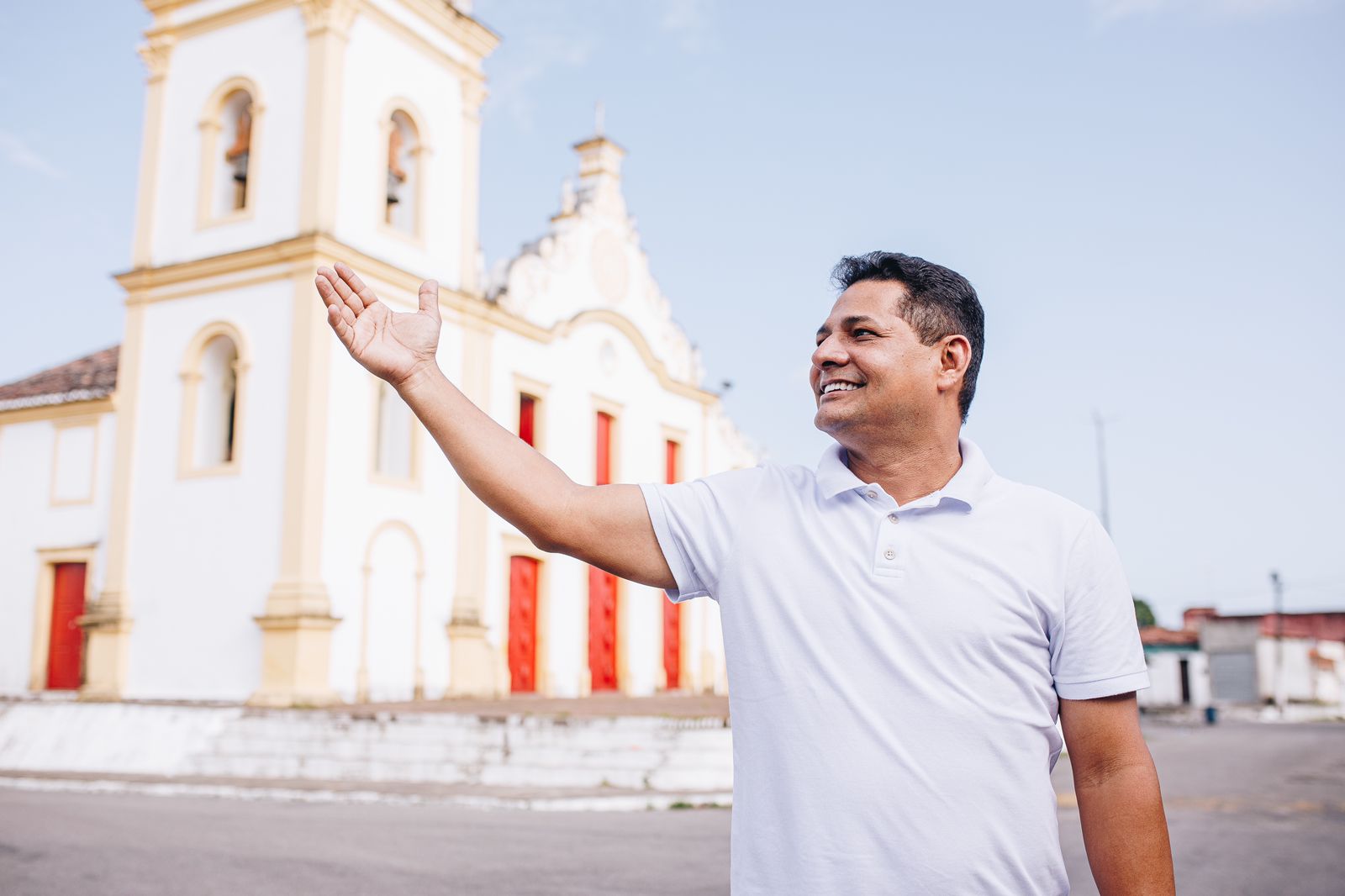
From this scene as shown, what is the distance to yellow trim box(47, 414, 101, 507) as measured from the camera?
1833 centimetres

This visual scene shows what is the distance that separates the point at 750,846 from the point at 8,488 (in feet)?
67.8

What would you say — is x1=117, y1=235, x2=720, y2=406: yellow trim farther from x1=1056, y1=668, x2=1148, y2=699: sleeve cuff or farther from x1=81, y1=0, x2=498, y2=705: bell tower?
x1=1056, y1=668, x2=1148, y2=699: sleeve cuff

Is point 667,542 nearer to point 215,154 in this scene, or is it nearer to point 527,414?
point 215,154

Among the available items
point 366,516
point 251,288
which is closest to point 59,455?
point 251,288

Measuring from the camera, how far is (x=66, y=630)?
18.6 meters

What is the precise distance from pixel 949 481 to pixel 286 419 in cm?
1531

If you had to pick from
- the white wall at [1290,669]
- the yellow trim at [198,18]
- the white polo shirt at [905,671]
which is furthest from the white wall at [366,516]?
the white wall at [1290,669]

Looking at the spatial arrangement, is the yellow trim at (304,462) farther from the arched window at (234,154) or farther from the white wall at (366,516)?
the arched window at (234,154)

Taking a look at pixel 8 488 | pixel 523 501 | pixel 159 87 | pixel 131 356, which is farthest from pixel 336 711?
pixel 523 501

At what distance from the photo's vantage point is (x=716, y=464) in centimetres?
2598

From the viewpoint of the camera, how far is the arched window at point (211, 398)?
1712 centimetres

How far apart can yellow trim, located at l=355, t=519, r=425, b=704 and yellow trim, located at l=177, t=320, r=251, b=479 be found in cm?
216

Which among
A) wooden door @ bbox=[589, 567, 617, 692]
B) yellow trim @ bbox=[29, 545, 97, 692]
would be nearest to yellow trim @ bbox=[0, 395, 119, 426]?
yellow trim @ bbox=[29, 545, 97, 692]

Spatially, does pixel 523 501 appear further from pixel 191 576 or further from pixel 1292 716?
pixel 1292 716
